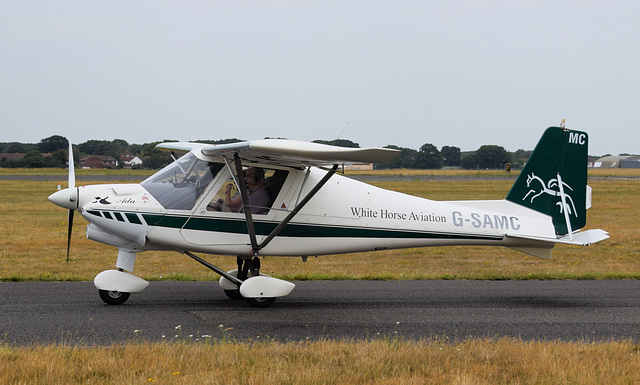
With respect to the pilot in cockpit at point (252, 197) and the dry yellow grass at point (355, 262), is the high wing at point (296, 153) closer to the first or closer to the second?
the pilot in cockpit at point (252, 197)

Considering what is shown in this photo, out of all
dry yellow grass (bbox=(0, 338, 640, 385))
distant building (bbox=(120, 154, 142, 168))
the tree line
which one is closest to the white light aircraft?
dry yellow grass (bbox=(0, 338, 640, 385))

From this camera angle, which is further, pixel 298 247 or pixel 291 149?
pixel 298 247

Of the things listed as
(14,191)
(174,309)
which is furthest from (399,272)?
(14,191)

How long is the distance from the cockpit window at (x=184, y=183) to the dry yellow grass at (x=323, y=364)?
3198 millimetres

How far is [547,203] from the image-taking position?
1120cm

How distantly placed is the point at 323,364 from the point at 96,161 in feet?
349

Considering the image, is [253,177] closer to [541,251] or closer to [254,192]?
[254,192]

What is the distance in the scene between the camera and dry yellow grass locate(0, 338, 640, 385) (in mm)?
5566

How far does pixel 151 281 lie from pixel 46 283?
1822mm

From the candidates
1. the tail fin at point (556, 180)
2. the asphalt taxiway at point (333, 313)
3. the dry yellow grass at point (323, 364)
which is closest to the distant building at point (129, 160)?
the asphalt taxiway at point (333, 313)

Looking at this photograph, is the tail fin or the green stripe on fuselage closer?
the green stripe on fuselage

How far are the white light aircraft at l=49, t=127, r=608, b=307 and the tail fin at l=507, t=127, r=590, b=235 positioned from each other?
11 cm

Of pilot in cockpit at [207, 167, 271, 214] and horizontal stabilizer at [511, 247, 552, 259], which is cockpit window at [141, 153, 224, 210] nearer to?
pilot in cockpit at [207, 167, 271, 214]

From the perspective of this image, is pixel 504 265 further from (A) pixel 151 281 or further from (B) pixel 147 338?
(B) pixel 147 338
